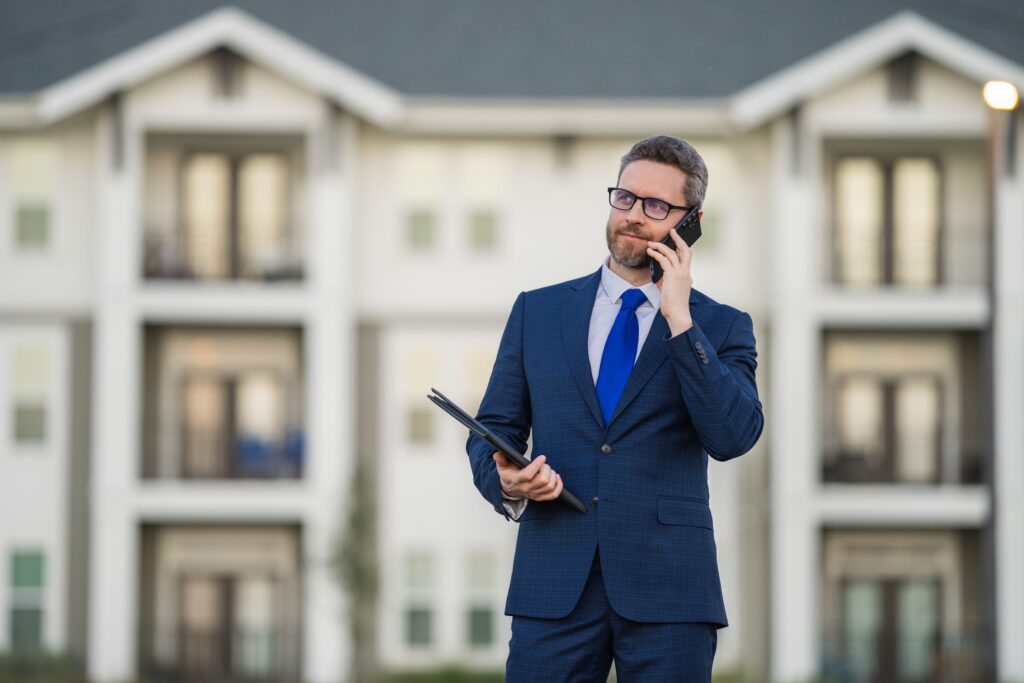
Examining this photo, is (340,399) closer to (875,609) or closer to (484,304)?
(484,304)

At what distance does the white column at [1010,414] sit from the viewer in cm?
2627

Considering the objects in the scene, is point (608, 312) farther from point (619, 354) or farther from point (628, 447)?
point (628, 447)

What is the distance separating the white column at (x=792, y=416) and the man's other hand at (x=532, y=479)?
22.2 metres

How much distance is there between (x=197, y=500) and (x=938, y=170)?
41.1 feet

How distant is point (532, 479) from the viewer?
4.32m

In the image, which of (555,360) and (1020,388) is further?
(1020,388)

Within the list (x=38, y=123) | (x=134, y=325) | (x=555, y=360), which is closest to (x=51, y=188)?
(x=38, y=123)

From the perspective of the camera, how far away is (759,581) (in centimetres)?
2692

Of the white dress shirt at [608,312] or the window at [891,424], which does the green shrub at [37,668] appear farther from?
the white dress shirt at [608,312]

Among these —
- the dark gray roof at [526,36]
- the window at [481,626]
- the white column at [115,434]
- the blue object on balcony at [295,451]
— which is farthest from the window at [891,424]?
the white column at [115,434]

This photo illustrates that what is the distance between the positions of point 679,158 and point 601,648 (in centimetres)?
129

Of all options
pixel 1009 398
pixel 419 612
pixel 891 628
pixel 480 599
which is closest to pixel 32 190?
pixel 419 612

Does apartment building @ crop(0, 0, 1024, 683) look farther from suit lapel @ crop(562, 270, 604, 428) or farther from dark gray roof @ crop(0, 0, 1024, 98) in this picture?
suit lapel @ crop(562, 270, 604, 428)

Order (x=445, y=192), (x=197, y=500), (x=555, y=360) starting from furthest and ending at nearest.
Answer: (x=445, y=192) → (x=197, y=500) → (x=555, y=360)
